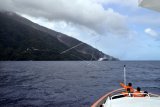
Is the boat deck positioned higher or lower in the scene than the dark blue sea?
higher

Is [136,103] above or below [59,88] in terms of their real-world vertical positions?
above

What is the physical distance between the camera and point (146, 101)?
813cm

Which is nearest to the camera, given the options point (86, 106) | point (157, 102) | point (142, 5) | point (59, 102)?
point (142, 5)

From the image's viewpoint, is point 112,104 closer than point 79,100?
Yes

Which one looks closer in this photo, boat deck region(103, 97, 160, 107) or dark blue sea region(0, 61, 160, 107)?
boat deck region(103, 97, 160, 107)

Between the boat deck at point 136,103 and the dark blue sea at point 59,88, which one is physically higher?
the boat deck at point 136,103

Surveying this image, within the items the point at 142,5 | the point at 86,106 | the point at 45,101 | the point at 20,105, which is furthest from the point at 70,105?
the point at 142,5

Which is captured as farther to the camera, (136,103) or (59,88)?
(59,88)

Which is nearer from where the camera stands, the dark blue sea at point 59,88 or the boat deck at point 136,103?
the boat deck at point 136,103

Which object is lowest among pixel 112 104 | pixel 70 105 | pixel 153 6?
pixel 70 105

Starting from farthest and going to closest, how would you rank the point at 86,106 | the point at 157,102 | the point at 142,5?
1. the point at 86,106
2. the point at 157,102
3. the point at 142,5

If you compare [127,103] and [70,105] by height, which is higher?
[127,103]

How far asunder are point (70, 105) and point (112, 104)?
20745 millimetres

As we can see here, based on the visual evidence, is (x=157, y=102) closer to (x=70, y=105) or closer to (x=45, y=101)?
(x=70, y=105)
